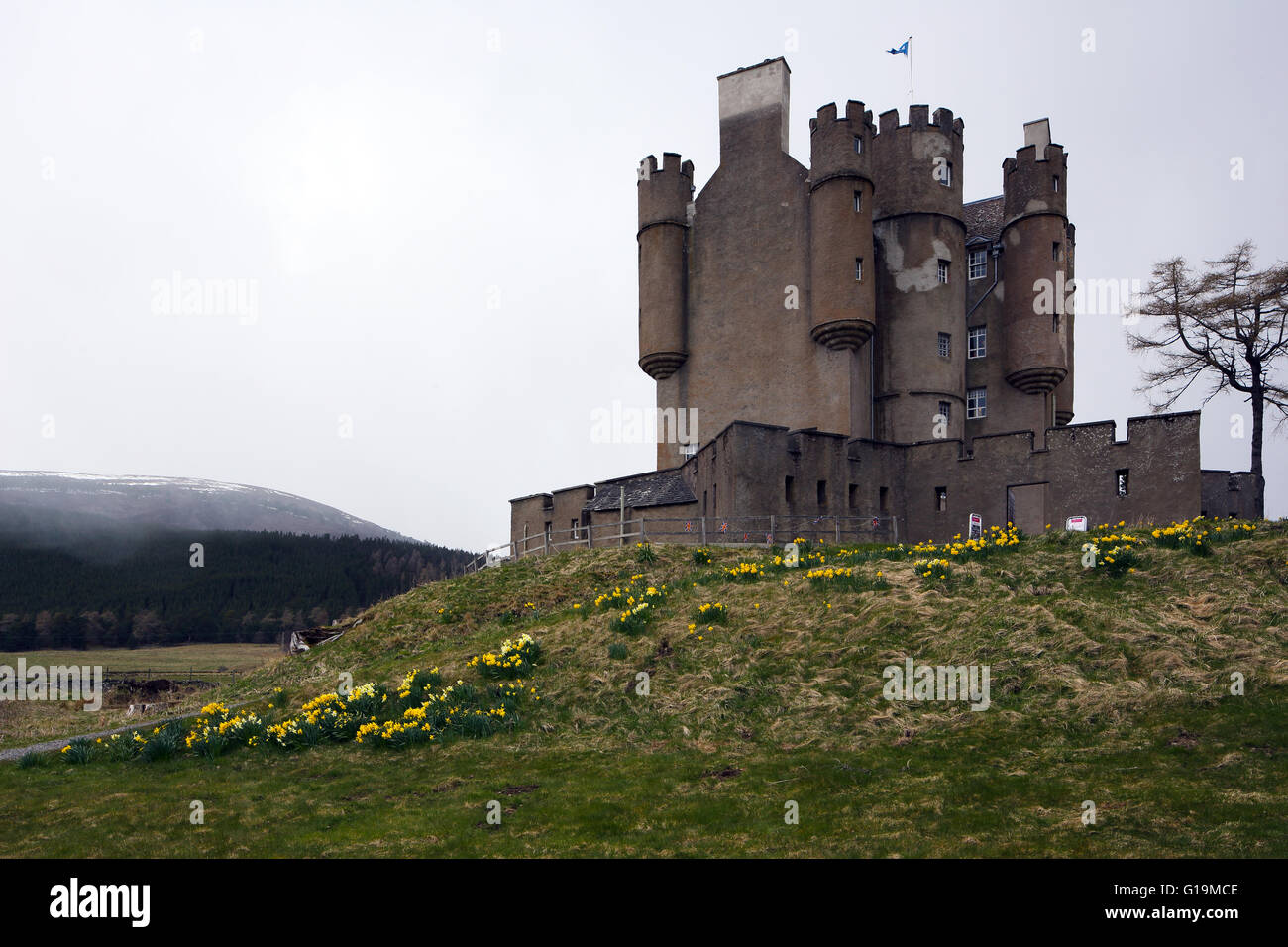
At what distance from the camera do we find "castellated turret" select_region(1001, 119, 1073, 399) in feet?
155

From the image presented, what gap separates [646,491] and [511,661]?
2771cm

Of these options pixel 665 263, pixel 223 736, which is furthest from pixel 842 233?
pixel 223 736

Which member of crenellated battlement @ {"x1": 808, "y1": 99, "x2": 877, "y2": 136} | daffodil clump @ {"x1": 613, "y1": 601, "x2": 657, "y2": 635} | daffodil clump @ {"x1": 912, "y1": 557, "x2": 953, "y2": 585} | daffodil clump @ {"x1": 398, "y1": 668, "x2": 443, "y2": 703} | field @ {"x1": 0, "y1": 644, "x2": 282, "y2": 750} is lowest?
field @ {"x1": 0, "y1": 644, "x2": 282, "y2": 750}

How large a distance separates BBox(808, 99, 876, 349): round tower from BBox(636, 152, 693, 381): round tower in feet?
26.4

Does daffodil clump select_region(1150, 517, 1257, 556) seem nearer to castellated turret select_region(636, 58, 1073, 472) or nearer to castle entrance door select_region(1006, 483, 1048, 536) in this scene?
castle entrance door select_region(1006, 483, 1048, 536)

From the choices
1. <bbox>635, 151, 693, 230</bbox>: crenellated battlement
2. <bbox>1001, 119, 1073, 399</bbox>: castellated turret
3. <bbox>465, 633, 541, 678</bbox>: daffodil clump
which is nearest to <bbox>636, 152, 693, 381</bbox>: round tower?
<bbox>635, 151, 693, 230</bbox>: crenellated battlement

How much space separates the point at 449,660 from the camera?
2241 cm

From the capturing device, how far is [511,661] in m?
19.5

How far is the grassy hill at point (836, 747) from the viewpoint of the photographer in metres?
10.0

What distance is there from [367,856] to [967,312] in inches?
1865

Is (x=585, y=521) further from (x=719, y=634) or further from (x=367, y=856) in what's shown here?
(x=367, y=856)

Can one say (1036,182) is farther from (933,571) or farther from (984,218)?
(933,571)

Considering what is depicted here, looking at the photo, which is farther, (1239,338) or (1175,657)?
(1239,338)
